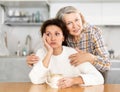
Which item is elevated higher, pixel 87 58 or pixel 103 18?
pixel 103 18

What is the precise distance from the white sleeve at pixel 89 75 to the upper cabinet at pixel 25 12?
2251mm

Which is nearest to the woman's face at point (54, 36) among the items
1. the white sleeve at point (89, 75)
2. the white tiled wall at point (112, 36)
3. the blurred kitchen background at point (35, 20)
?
the white sleeve at point (89, 75)

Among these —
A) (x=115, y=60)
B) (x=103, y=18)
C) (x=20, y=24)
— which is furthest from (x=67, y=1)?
(x=115, y=60)

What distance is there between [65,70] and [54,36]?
217mm

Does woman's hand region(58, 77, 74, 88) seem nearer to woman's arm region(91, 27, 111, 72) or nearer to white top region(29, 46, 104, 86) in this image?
white top region(29, 46, 104, 86)

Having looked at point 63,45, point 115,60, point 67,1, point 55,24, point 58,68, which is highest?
point 67,1

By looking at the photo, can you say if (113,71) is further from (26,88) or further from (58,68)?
(26,88)

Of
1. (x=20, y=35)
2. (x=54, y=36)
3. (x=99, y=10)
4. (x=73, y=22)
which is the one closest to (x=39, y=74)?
(x=54, y=36)

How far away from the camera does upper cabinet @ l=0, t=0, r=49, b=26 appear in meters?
3.64

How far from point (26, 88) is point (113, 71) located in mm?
2109

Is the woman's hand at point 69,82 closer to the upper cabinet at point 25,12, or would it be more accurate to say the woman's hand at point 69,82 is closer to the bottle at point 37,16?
the upper cabinet at point 25,12

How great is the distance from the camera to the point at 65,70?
145 centimetres

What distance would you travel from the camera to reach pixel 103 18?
351cm

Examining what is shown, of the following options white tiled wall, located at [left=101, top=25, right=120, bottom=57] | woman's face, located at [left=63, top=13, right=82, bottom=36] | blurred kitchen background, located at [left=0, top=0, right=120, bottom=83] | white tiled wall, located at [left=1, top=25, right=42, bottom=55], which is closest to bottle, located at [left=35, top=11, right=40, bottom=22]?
blurred kitchen background, located at [left=0, top=0, right=120, bottom=83]
